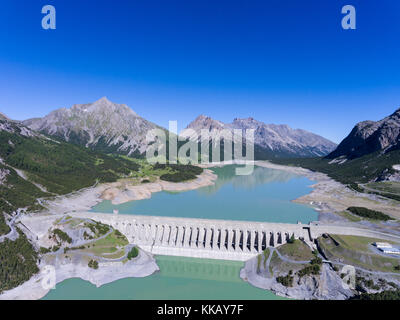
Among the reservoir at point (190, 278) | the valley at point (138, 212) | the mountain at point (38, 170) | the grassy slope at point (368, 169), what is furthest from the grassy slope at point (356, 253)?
the grassy slope at point (368, 169)

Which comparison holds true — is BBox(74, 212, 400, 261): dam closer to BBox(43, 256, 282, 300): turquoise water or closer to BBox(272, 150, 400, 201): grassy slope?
BBox(43, 256, 282, 300): turquoise water

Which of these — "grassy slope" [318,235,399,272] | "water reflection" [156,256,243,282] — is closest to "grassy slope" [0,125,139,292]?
"water reflection" [156,256,243,282]

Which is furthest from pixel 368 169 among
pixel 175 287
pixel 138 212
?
pixel 175 287

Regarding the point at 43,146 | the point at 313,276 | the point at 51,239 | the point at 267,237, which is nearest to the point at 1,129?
the point at 43,146

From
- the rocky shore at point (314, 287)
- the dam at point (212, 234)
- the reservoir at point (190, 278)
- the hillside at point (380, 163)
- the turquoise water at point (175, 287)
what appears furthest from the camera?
the hillside at point (380, 163)

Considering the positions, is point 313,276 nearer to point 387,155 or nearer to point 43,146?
point 43,146

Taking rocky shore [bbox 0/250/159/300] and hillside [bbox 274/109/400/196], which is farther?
hillside [bbox 274/109/400/196]

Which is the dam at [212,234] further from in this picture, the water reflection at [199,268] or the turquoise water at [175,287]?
the turquoise water at [175,287]
